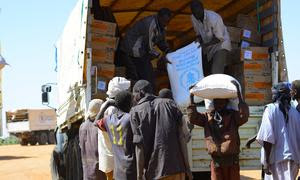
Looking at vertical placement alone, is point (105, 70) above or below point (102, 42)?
below

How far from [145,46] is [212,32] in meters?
1.07

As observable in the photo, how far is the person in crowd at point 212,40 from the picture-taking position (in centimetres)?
847

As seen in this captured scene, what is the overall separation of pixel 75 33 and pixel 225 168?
4.15 m

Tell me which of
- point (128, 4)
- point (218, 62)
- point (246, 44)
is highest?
point (128, 4)

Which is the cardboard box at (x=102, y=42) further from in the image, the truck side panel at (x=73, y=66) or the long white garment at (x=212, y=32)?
the long white garment at (x=212, y=32)

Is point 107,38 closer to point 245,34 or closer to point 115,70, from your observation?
point 115,70

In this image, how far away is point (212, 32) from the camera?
8648 millimetres

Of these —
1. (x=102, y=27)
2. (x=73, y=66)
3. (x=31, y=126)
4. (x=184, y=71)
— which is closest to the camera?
(x=184, y=71)

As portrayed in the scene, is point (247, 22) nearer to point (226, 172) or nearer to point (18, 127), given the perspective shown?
point (226, 172)

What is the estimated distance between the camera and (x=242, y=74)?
841cm

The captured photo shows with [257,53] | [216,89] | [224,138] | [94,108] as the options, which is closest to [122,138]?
[224,138]

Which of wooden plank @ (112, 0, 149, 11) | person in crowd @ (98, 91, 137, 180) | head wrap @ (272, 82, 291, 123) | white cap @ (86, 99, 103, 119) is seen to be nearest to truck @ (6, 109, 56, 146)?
wooden plank @ (112, 0, 149, 11)

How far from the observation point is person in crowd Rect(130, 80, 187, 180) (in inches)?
204

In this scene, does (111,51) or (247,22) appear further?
(247,22)
